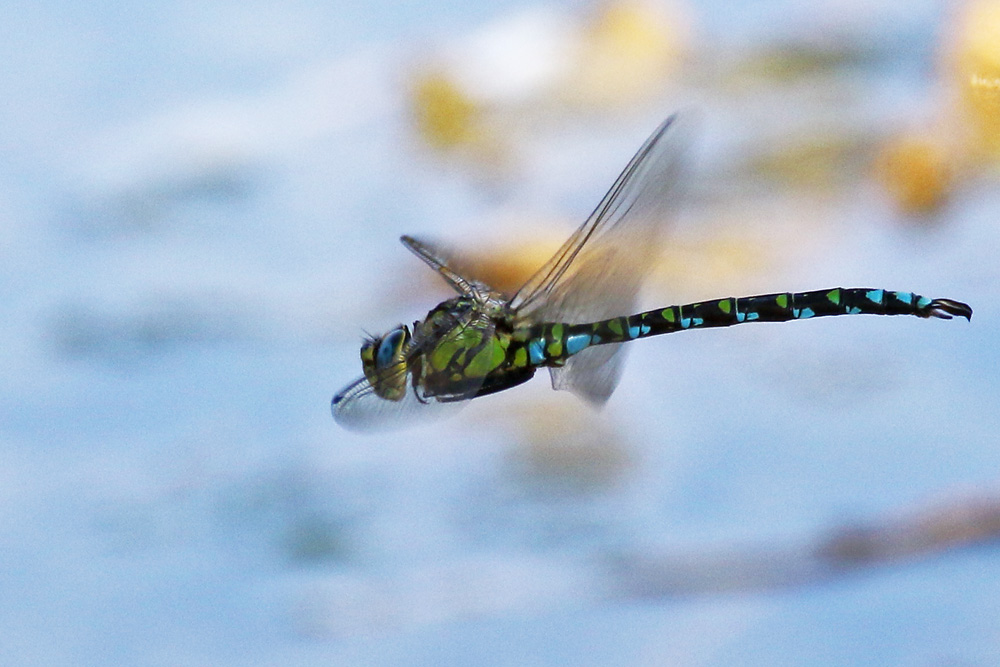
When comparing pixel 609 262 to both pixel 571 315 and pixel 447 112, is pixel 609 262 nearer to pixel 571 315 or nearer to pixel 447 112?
pixel 571 315

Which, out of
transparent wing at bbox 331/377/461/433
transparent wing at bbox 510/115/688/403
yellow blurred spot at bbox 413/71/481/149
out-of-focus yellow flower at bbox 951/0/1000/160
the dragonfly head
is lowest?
transparent wing at bbox 331/377/461/433

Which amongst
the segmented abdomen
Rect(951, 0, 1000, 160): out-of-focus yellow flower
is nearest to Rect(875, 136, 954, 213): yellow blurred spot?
Rect(951, 0, 1000, 160): out-of-focus yellow flower

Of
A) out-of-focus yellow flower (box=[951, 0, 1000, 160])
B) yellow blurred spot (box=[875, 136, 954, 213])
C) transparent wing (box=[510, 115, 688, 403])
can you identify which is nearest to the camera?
transparent wing (box=[510, 115, 688, 403])

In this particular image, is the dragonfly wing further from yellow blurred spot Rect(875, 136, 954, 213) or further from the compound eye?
yellow blurred spot Rect(875, 136, 954, 213)

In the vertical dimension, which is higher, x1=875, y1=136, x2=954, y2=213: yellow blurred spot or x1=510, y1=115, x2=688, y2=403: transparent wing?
x1=875, y1=136, x2=954, y2=213: yellow blurred spot

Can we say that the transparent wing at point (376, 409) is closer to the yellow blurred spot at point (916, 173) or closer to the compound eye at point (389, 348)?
the compound eye at point (389, 348)

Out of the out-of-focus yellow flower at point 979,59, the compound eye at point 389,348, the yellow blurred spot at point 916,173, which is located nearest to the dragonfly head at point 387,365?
the compound eye at point 389,348
